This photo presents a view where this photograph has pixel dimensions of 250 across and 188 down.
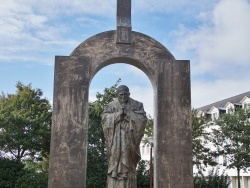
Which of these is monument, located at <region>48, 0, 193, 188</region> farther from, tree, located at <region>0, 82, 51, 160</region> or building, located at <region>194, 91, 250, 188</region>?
building, located at <region>194, 91, 250, 188</region>

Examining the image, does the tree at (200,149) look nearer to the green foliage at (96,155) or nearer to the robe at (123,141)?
the green foliage at (96,155)

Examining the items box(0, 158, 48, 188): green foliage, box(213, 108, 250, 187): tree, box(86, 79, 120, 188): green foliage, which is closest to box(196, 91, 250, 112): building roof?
box(213, 108, 250, 187): tree

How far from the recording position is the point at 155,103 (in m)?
10.5

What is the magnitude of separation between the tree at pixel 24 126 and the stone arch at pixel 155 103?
2058 cm

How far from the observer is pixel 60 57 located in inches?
404

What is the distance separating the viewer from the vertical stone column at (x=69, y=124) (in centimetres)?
962

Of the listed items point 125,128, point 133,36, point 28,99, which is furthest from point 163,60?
point 28,99

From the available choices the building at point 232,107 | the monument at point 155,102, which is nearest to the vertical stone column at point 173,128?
the monument at point 155,102

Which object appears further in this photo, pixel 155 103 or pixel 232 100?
pixel 232 100

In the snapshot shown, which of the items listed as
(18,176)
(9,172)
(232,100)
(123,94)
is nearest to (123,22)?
(123,94)

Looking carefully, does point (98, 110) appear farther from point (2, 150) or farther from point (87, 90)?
point (87, 90)

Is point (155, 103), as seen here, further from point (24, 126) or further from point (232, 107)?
point (232, 107)

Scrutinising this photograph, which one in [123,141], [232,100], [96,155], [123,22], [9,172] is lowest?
[9,172]

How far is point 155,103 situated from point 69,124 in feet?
7.72
